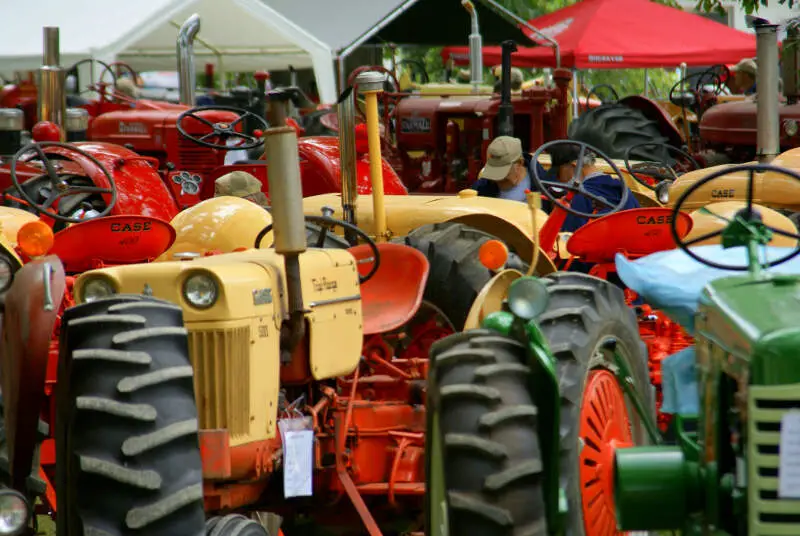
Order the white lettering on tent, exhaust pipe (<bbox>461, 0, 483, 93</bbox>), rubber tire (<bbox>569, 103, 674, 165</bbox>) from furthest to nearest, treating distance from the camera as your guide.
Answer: the white lettering on tent → exhaust pipe (<bbox>461, 0, 483, 93</bbox>) → rubber tire (<bbox>569, 103, 674, 165</bbox>)

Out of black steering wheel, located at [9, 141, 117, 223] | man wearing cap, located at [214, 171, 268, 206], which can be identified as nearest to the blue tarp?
black steering wheel, located at [9, 141, 117, 223]

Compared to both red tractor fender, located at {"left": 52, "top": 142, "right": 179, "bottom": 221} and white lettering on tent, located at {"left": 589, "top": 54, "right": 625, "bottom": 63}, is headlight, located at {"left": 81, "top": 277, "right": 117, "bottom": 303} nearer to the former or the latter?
red tractor fender, located at {"left": 52, "top": 142, "right": 179, "bottom": 221}

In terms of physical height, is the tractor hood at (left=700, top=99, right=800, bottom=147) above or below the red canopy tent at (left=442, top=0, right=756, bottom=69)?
below

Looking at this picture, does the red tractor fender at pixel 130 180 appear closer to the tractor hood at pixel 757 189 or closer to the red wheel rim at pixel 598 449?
the tractor hood at pixel 757 189

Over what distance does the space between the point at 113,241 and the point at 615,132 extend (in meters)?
9.46

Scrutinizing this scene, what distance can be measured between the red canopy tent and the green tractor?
1602cm

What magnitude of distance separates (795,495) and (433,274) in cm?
350

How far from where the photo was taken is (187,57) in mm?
15273

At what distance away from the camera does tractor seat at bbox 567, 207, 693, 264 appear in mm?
6777

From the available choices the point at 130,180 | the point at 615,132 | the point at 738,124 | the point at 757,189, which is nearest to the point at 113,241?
the point at 130,180

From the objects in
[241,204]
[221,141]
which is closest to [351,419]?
[241,204]

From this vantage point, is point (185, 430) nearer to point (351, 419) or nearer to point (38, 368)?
point (38, 368)

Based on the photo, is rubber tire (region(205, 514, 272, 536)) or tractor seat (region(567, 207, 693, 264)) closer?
rubber tire (region(205, 514, 272, 536))

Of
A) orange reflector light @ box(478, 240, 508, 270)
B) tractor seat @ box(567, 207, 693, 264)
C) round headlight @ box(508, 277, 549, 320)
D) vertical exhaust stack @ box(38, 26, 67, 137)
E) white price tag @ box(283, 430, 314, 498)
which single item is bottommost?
white price tag @ box(283, 430, 314, 498)
